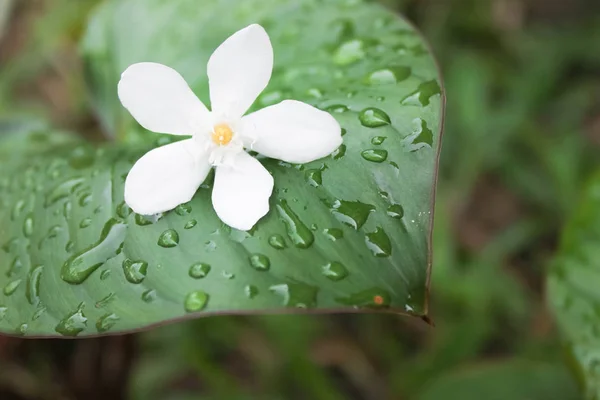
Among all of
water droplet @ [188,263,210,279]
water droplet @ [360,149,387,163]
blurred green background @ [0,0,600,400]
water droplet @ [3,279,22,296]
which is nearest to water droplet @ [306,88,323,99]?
water droplet @ [360,149,387,163]

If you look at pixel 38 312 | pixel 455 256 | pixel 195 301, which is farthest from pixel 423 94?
pixel 455 256

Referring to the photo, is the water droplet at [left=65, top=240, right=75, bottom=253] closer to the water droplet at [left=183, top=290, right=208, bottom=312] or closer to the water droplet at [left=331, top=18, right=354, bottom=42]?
the water droplet at [left=183, top=290, right=208, bottom=312]

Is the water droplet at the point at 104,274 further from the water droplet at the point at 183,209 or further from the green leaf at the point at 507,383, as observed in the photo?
the green leaf at the point at 507,383

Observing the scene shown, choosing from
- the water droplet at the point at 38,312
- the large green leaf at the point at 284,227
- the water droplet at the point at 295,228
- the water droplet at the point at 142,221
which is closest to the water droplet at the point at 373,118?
the large green leaf at the point at 284,227

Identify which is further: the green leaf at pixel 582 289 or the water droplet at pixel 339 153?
the green leaf at pixel 582 289

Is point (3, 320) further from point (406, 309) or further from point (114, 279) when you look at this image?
point (406, 309)

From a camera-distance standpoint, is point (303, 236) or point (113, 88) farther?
point (113, 88)

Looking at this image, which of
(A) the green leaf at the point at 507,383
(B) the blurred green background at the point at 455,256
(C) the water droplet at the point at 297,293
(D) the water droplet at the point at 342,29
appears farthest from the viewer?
(B) the blurred green background at the point at 455,256

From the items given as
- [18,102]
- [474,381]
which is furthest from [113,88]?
[18,102]

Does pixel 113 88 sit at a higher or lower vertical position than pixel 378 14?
lower
